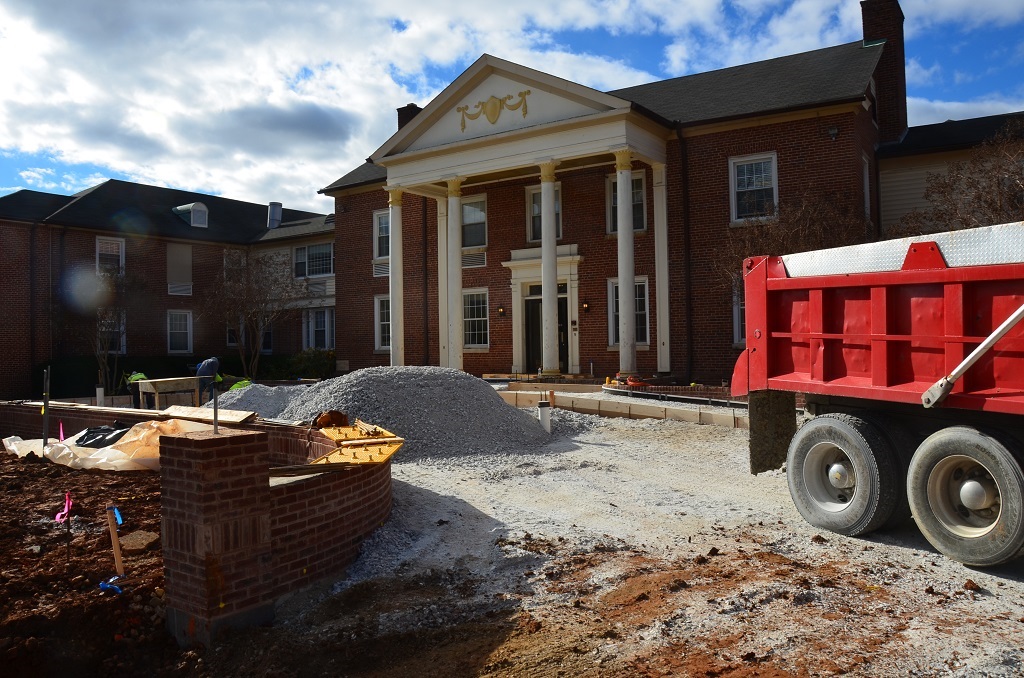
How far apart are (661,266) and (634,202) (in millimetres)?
1902

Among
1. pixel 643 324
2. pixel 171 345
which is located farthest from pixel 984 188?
pixel 171 345

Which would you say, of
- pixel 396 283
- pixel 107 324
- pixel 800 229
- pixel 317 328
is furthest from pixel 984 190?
pixel 107 324

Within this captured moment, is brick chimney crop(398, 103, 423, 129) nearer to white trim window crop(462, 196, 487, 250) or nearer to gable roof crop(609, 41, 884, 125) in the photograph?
white trim window crop(462, 196, 487, 250)

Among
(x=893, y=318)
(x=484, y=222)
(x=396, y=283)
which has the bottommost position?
(x=893, y=318)

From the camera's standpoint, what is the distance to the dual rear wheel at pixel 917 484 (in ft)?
16.9

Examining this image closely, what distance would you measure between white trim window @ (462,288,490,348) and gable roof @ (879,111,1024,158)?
11.3 meters

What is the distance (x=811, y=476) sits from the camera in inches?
264

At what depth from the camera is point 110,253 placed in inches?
1139

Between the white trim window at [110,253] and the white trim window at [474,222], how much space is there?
1360 cm

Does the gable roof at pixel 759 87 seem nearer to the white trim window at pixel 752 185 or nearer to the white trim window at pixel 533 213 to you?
the white trim window at pixel 752 185

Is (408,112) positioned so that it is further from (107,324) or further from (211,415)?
(211,415)

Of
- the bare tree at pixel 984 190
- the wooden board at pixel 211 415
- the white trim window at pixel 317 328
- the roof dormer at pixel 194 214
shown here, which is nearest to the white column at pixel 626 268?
the bare tree at pixel 984 190

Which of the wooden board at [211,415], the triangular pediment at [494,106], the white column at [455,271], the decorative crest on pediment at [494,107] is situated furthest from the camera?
the white column at [455,271]

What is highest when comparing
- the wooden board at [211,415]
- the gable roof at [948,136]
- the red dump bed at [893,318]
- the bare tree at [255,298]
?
the gable roof at [948,136]
